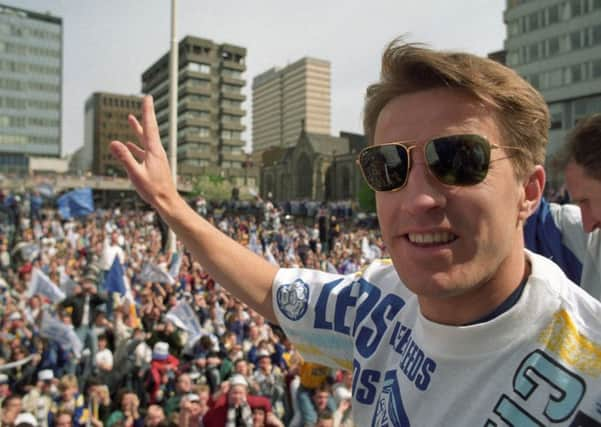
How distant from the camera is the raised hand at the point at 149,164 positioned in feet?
6.71

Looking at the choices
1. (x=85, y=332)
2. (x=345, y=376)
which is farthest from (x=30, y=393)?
(x=345, y=376)

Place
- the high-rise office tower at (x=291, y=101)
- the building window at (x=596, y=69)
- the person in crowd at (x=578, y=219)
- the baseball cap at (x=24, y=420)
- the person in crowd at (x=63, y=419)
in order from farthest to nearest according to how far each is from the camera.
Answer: the high-rise office tower at (x=291, y=101), the building window at (x=596, y=69), the person in crowd at (x=63, y=419), the baseball cap at (x=24, y=420), the person in crowd at (x=578, y=219)

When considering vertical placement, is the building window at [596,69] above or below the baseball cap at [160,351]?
above

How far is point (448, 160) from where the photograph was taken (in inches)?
50.5

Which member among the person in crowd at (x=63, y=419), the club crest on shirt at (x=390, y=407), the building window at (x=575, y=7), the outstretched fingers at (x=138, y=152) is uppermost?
the building window at (x=575, y=7)

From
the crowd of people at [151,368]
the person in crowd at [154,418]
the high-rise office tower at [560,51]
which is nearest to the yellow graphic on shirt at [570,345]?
the crowd of people at [151,368]

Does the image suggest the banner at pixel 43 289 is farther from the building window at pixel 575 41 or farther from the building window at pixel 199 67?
the building window at pixel 199 67

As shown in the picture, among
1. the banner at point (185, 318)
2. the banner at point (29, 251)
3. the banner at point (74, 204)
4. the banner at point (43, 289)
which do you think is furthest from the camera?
the banner at point (74, 204)

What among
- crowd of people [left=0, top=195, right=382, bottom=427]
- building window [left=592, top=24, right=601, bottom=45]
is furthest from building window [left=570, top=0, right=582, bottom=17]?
crowd of people [left=0, top=195, right=382, bottom=427]

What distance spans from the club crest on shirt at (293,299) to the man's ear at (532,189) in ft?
2.80

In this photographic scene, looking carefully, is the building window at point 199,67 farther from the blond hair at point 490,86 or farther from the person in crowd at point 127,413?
the blond hair at point 490,86

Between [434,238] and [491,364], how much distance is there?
328 millimetres

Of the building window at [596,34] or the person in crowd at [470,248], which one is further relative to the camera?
the building window at [596,34]

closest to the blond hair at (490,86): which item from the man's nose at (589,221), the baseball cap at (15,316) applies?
the man's nose at (589,221)
